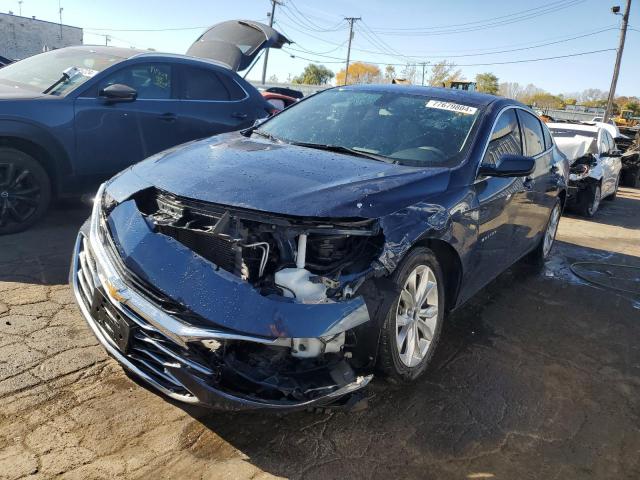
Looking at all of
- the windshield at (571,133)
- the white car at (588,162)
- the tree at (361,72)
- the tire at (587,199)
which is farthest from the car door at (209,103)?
the tree at (361,72)

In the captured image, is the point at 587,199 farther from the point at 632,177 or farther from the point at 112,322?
the point at 112,322

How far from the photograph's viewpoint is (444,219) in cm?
313

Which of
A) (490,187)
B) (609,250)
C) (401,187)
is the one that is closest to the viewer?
(401,187)

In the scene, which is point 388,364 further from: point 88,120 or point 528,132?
point 88,120

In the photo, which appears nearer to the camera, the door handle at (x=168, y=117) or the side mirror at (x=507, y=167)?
the side mirror at (x=507, y=167)

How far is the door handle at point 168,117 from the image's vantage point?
19.4 ft

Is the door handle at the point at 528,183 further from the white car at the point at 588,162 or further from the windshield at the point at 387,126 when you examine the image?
the white car at the point at 588,162

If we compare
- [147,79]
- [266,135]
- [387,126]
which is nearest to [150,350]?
[266,135]

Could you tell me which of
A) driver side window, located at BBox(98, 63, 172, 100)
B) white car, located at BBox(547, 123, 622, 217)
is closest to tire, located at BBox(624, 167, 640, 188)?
white car, located at BBox(547, 123, 622, 217)

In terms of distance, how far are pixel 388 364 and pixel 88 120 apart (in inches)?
158

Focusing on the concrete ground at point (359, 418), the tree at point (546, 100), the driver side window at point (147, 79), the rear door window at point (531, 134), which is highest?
the tree at point (546, 100)

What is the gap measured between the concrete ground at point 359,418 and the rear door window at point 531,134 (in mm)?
1591

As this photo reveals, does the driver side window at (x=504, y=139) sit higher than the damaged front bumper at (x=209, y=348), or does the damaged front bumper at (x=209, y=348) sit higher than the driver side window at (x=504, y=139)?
the driver side window at (x=504, y=139)

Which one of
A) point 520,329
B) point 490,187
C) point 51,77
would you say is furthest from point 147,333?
point 51,77
